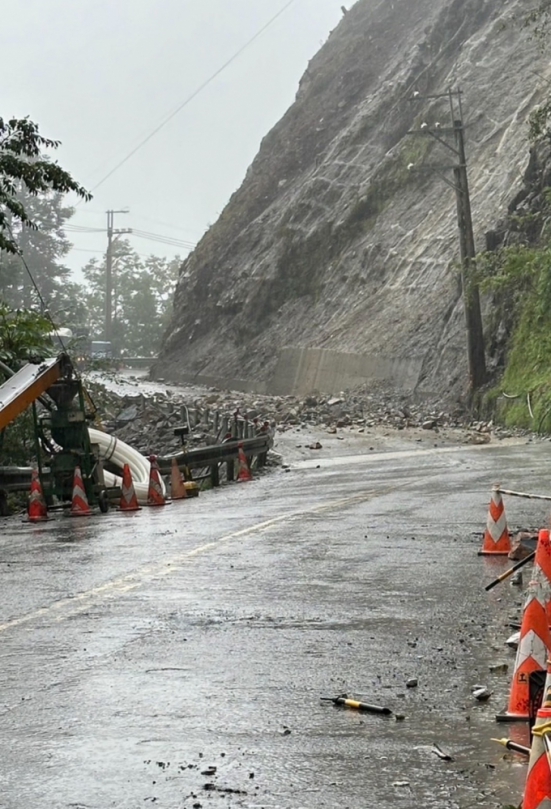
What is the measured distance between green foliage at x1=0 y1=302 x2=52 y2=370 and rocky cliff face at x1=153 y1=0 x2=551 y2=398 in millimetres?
21426

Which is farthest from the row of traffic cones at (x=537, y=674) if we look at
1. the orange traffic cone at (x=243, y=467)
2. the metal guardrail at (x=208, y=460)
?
the orange traffic cone at (x=243, y=467)

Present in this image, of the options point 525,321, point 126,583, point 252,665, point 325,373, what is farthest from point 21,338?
point 325,373

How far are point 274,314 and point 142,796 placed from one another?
63.7 metres

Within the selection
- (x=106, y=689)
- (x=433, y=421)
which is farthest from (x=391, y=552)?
(x=433, y=421)

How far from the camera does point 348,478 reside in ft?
81.3

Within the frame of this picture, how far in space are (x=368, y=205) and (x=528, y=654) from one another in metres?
58.9

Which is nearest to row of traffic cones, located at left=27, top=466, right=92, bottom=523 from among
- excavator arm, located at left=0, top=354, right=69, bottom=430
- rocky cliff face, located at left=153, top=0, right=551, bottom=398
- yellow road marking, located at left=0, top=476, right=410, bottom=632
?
excavator arm, located at left=0, top=354, right=69, bottom=430

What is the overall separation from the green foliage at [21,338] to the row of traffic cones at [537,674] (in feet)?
58.6

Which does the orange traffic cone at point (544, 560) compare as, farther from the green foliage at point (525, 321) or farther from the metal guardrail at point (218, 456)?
the green foliage at point (525, 321)

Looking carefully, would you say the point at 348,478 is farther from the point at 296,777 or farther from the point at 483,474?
the point at 296,777

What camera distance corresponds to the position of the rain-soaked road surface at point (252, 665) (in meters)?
6.02

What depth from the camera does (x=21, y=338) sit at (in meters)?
25.1

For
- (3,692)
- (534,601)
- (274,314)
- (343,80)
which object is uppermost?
(343,80)

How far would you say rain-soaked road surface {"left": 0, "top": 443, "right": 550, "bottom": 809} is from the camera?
19.7ft
